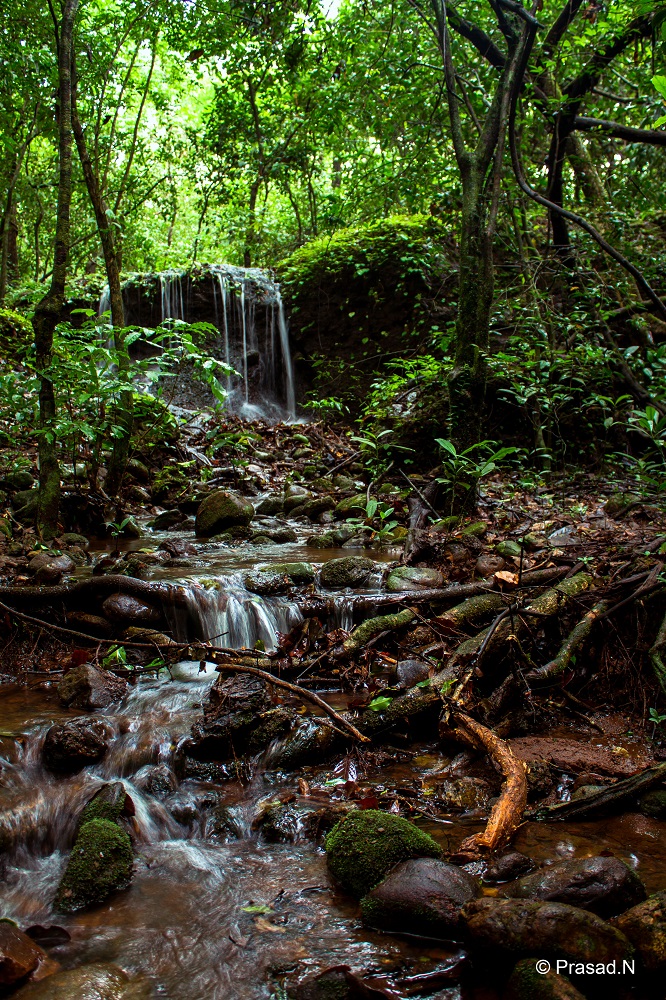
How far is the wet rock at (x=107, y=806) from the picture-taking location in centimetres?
272

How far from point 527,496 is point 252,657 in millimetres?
4421

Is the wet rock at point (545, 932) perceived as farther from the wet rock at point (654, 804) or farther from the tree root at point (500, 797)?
the wet rock at point (654, 804)

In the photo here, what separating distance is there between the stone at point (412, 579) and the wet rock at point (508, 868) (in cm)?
243

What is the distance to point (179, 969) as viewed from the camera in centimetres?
202

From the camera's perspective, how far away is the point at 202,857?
2631mm

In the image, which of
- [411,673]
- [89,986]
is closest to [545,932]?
[89,986]

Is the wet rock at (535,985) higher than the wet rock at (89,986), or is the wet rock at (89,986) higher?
the wet rock at (535,985)

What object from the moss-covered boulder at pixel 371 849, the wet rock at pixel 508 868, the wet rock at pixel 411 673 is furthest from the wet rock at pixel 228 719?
the wet rock at pixel 508 868

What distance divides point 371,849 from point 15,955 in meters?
1.21

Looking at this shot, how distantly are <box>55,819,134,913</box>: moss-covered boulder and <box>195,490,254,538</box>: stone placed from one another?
15.2ft

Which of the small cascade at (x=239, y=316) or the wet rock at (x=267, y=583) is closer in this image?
the wet rock at (x=267, y=583)

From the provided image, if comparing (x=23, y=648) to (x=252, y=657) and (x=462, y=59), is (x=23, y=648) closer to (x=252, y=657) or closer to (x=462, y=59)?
(x=252, y=657)

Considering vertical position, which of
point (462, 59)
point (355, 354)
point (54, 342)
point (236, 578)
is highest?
point (462, 59)

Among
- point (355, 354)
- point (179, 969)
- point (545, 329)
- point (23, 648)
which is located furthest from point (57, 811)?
point (355, 354)
